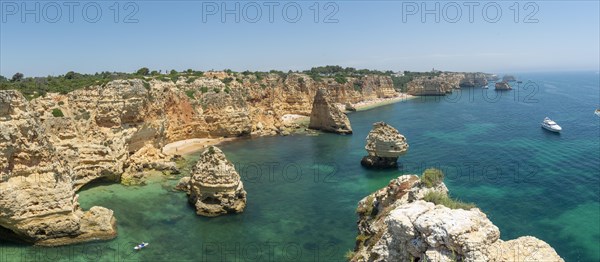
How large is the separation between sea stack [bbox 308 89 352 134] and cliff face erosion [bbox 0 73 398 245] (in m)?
6.60

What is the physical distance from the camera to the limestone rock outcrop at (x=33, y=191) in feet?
70.9

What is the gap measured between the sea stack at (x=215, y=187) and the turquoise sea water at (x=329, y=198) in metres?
0.79

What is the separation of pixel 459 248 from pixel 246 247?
17808mm

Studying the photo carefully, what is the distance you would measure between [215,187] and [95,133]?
1424 cm

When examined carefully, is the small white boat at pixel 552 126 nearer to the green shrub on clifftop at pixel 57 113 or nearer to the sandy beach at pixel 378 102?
the sandy beach at pixel 378 102

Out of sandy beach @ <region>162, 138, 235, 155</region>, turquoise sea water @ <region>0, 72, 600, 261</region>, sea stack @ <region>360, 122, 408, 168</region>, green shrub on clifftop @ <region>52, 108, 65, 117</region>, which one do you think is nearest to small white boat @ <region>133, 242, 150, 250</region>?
turquoise sea water @ <region>0, 72, 600, 261</region>

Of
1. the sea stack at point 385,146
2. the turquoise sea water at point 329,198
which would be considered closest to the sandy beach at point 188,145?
the turquoise sea water at point 329,198

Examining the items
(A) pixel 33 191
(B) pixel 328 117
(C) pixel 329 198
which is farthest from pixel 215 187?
(B) pixel 328 117

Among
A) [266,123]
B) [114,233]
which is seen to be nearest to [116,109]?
[114,233]

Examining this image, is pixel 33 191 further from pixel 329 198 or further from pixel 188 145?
pixel 188 145

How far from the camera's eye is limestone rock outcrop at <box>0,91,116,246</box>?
21.6 metres

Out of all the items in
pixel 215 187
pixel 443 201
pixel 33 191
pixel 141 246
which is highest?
pixel 443 201

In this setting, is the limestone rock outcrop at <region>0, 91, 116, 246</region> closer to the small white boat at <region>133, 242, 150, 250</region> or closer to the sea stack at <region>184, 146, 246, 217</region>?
the small white boat at <region>133, 242, 150, 250</region>

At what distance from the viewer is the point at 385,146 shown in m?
40.4
